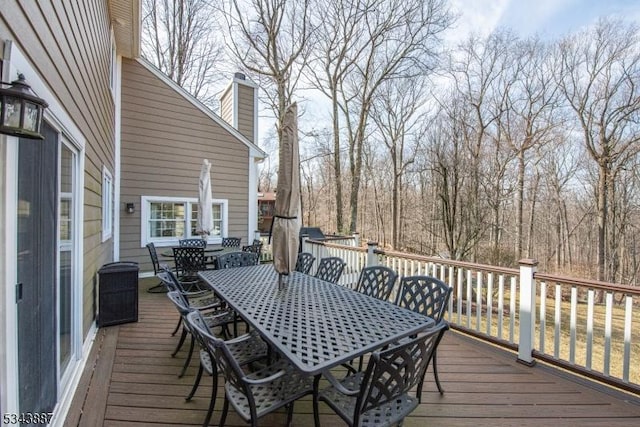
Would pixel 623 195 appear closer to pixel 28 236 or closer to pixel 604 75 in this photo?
pixel 604 75

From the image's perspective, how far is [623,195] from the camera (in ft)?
40.9

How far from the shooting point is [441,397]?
2701 millimetres

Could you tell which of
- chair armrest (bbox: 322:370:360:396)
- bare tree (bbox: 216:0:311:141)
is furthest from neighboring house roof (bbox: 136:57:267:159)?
chair armrest (bbox: 322:370:360:396)

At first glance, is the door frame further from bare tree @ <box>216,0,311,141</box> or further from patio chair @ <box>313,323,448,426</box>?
bare tree @ <box>216,0,311,141</box>

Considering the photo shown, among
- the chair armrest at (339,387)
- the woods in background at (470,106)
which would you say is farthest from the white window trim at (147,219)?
the chair armrest at (339,387)

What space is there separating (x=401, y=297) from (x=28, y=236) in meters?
2.92

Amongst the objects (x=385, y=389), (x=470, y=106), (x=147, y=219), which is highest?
(x=470, y=106)

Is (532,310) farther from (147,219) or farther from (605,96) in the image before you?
(605,96)

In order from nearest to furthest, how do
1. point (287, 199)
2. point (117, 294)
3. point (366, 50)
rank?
point (287, 199) < point (117, 294) < point (366, 50)

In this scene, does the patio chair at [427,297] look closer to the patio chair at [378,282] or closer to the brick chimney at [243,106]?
the patio chair at [378,282]

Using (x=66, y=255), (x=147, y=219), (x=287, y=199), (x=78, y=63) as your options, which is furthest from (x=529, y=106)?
(x=66, y=255)

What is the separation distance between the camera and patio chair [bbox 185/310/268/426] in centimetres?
215

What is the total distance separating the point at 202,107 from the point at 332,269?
592 centimetres

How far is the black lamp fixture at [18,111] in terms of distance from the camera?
120cm
